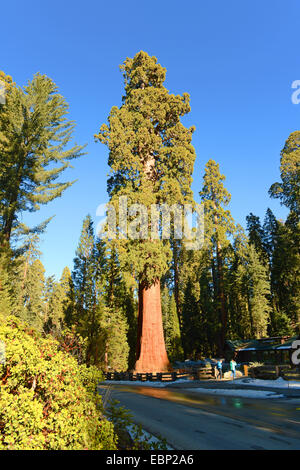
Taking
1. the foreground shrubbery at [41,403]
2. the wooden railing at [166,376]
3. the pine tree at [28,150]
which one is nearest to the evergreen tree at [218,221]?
the wooden railing at [166,376]

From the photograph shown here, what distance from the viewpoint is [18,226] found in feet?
74.3

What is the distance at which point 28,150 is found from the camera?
22.2m

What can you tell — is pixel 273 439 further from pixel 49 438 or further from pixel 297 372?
pixel 297 372

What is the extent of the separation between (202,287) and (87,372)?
41968 millimetres

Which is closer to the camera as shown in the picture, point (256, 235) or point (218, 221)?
point (218, 221)

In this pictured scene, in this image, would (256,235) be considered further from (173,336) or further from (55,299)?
(55,299)

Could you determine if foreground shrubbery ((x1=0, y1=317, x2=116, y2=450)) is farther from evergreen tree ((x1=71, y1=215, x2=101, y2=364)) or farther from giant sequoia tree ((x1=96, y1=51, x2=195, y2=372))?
evergreen tree ((x1=71, y1=215, x2=101, y2=364))

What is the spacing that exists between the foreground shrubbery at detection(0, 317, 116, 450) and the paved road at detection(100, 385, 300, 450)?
2.87 meters

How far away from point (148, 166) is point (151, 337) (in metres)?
12.9

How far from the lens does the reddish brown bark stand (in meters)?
21.8

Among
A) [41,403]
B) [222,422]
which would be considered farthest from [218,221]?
[41,403]

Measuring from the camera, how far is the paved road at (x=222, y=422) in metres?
6.30

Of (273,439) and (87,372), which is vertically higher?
(87,372)

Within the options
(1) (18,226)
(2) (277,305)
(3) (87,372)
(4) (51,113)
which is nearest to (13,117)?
(4) (51,113)
